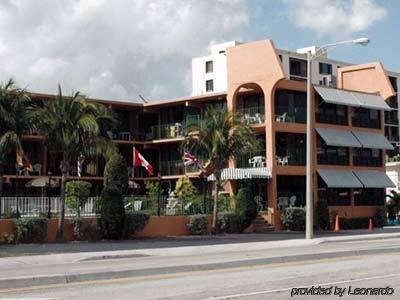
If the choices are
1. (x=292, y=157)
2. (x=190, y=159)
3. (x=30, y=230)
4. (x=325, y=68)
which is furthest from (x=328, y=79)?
(x=30, y=230)

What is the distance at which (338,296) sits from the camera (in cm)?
1238

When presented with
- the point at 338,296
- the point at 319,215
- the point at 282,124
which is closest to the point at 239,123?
the point at 282,124

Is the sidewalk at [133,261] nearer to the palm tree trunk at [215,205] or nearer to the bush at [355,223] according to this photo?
the palm tree trunk at [215,205]

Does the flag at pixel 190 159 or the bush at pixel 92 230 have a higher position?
the flag at pixel 190 159

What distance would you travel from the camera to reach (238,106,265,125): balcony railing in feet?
147

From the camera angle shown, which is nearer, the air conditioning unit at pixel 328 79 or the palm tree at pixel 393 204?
the palm tree at pixel 393 204

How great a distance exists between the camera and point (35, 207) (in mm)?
32531

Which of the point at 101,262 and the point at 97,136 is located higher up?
the point at 97,136

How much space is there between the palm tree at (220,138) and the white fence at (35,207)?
701cm

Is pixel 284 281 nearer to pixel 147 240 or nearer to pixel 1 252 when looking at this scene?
pixel 1 252

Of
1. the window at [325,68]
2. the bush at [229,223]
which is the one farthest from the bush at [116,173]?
the window at [325,68]

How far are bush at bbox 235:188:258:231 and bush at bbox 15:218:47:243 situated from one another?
490 inches

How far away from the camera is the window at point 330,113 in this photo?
47.3 m

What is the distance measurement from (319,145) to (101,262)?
1109 inches
